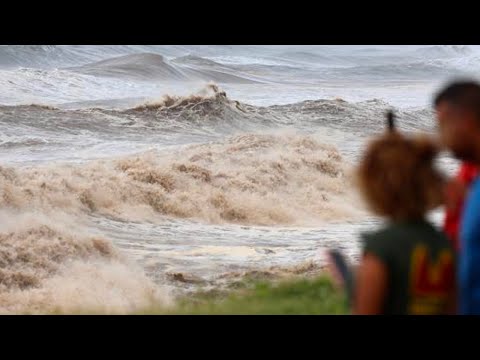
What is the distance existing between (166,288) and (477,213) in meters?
9.21

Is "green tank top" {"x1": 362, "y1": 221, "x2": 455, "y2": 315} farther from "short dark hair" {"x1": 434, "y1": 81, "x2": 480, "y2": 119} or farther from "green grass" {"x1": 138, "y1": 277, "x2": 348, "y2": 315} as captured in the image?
"green grass" {"x1": 138, "y1": 277, "x2": 348, "y2": 315}

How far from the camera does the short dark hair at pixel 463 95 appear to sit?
98.6 inches

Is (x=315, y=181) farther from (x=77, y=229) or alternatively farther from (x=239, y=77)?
(x=239, y=77)

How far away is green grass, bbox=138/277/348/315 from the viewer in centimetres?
496

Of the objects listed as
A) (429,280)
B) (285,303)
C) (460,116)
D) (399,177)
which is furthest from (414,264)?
(285,303)

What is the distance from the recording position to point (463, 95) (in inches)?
98.8

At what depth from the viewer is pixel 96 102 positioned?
28.1m

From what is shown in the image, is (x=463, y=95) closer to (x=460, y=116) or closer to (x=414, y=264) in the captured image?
(x=460, y=116)

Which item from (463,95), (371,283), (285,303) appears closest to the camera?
(371,283)

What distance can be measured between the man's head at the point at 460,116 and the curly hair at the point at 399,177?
22cm

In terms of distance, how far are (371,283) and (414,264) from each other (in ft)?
0.40

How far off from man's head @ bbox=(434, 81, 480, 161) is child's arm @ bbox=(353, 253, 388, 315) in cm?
48

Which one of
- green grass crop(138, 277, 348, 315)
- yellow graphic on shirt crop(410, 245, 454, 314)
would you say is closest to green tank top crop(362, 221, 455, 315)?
yellow graphic on shirt crop(410, 245, 454, 314)
